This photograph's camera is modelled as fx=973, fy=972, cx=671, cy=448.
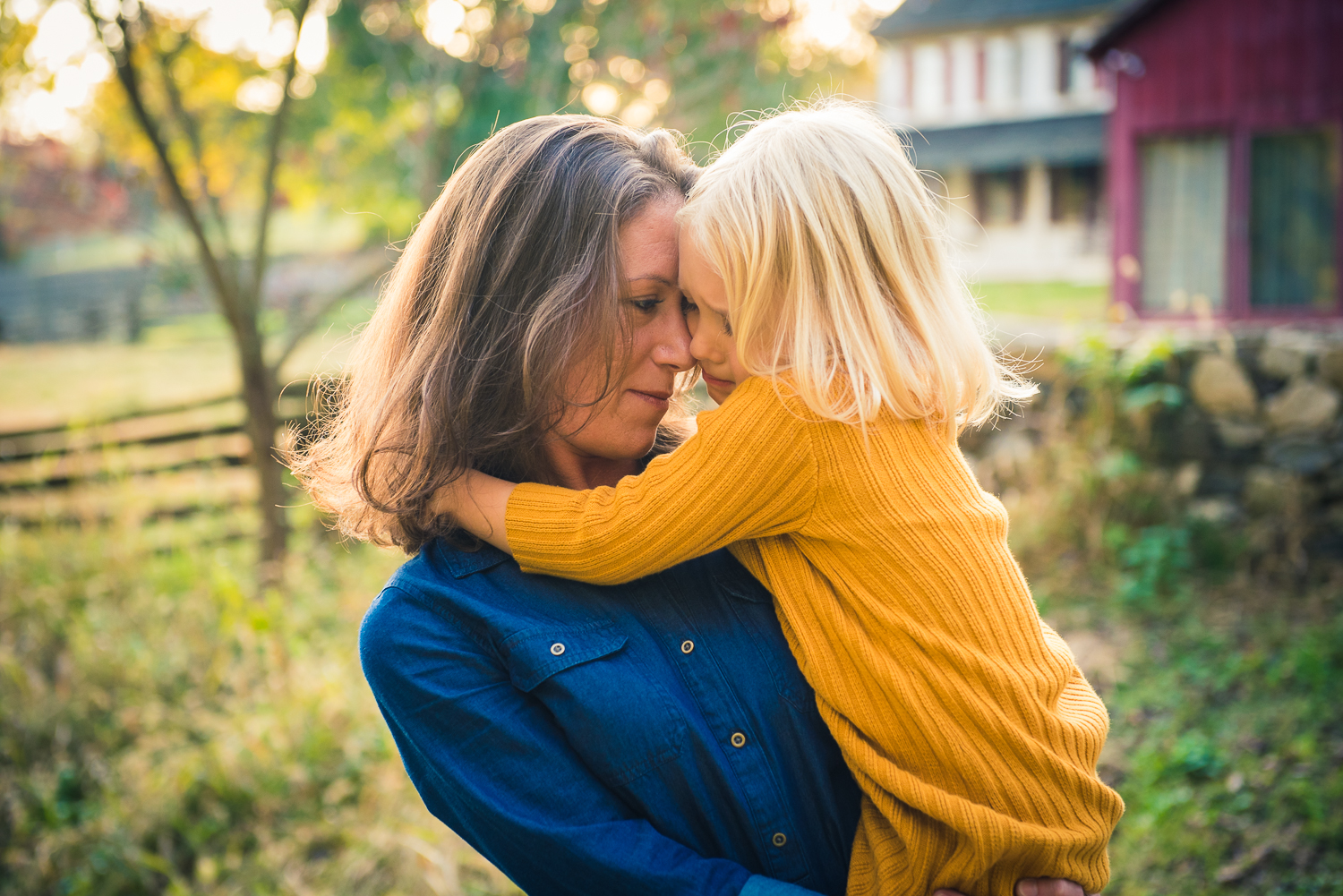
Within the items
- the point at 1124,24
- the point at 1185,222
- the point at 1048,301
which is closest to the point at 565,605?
the point at 1185,222

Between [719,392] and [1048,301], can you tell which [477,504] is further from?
[1048,301]

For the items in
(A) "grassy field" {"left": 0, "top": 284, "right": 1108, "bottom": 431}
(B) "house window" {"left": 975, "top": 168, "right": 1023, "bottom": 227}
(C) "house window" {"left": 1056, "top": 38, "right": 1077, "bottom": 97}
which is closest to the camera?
(A) "grassy field" {"left": 0, "top": 284, "right": 1108, "bottom": 431}

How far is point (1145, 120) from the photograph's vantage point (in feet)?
29.1

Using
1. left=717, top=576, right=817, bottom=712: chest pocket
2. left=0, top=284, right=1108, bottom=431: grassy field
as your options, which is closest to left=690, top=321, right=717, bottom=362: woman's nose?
left=717, top=576, right=817, bottom=712: chest pocket

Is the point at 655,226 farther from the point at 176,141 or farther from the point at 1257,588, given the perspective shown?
the point at 176,141

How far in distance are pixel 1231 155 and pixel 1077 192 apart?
10608mm

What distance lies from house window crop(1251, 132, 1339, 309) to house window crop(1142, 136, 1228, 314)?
0.27 meters

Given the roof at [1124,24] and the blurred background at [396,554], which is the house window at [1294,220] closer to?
the blurred background at [396,554]

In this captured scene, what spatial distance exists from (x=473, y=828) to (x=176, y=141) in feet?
23.1

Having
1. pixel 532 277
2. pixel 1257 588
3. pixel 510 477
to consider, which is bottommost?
pixel 1257 588

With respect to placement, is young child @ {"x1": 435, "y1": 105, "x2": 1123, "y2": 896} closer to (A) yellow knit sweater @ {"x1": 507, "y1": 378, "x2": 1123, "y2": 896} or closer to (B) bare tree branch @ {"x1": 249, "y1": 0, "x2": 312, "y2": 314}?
(A) yellow knit sweater @ {"x1": 507, "y1": 378, "x2": 1123, "y2": 896}

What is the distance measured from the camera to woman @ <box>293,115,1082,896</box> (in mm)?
1374

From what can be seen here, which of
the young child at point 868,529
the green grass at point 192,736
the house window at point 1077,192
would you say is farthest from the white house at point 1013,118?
the young child at point 868,529

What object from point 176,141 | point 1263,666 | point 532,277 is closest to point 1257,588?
point 1263,666
